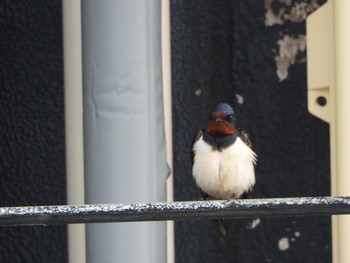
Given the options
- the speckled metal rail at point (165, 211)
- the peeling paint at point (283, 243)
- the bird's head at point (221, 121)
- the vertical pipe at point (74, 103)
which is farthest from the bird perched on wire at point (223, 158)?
the speckled metal rail at point (165, 211)

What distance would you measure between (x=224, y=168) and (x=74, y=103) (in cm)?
52

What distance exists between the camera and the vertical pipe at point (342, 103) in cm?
181

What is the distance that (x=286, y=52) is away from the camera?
2.39 metres

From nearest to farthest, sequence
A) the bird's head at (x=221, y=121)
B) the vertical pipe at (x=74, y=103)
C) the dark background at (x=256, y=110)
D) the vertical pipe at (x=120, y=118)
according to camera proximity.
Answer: the vertical pipe at (x=120, y=118) < the vertical pipe at (x=74, y=103) < the bird's head at (x=221, y=121) < the dark background at (x=256, y=110)

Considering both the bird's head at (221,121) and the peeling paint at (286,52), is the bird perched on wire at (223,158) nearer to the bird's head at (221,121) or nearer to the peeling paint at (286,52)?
the bird's head at (221,121)

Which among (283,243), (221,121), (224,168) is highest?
(221,121)

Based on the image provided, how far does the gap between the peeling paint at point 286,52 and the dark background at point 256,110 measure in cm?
1

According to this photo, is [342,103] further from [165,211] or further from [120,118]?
[165,211]

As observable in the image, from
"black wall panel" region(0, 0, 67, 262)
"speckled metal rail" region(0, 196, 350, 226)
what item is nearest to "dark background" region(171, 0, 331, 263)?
"black wall panel" region(0, 0, 67, 262)

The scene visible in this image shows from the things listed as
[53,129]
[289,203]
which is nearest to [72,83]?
[53,129]

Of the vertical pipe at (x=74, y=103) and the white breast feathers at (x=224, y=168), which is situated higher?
the vertical pipe at (x=74, y=103)

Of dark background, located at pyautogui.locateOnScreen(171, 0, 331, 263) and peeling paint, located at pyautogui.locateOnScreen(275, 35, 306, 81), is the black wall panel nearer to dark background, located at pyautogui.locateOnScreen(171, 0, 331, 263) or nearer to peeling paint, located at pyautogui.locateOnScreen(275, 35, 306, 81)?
dark background, located at pyautogui.locateOnScreen(171, 0, 331, 263)

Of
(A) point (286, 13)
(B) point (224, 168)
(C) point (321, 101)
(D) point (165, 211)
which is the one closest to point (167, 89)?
(C) point (321, 101)

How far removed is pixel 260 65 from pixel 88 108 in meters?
0.82
